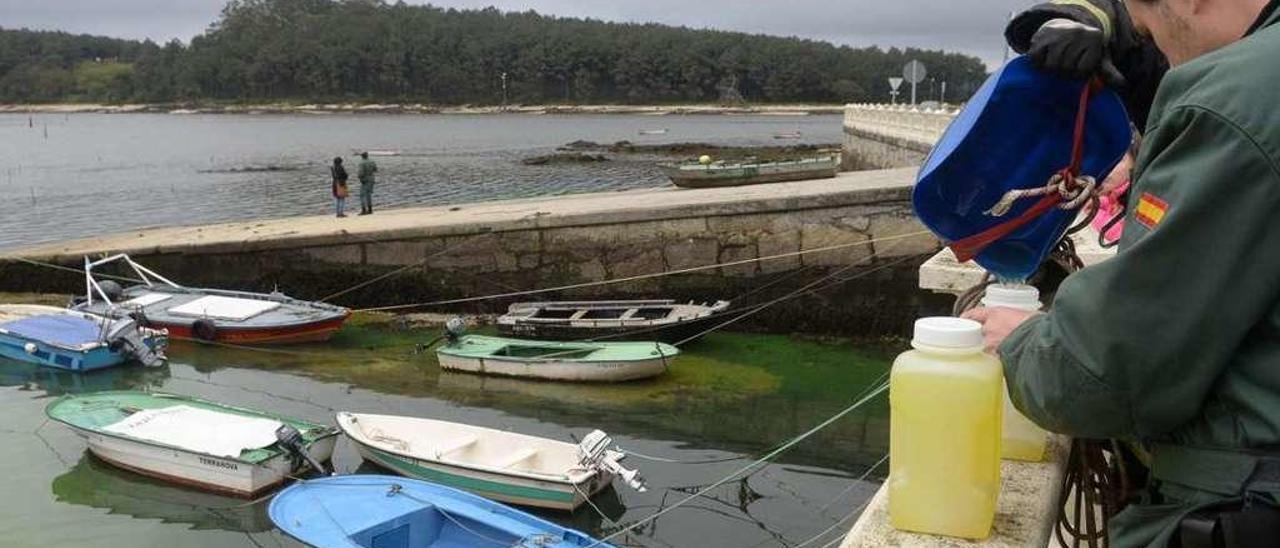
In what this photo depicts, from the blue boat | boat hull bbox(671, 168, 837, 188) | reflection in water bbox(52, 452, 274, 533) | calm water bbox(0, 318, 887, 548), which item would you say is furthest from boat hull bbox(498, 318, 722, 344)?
boat hull bbox(671, 168, 837, 188)

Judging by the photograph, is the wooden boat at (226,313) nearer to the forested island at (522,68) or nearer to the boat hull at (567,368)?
the boat hull at (567,368)

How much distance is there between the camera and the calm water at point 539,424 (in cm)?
1070

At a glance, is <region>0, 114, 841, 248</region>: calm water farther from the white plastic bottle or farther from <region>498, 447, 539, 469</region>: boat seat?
the white plastic bottle

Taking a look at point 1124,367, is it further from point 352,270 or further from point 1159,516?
point 352,270

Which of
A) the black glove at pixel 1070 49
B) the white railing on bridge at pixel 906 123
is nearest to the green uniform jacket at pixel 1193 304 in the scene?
the black glove at pixel 1070 49

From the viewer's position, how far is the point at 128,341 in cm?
1697

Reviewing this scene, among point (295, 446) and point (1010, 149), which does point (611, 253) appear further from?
point (1010, 149)

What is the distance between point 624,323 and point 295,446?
7167mm

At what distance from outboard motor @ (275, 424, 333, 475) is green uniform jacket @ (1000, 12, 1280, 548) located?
35.0 feet

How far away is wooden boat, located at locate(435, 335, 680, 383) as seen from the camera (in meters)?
15.3

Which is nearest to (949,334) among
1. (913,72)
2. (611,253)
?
(611,253)

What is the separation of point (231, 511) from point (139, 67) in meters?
209

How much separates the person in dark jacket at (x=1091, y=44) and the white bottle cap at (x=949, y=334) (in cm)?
71

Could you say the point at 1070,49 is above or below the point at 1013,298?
above
